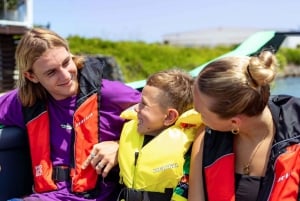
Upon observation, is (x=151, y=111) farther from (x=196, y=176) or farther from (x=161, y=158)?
(x=196, y=176)

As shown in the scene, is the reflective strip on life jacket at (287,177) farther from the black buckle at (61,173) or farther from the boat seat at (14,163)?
the boat seat at (14,163)

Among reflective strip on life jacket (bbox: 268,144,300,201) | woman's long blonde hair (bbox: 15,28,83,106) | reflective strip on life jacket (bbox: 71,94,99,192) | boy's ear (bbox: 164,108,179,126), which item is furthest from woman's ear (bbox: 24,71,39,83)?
reflective strip on life jacket (bbox: 268,144,300,201)

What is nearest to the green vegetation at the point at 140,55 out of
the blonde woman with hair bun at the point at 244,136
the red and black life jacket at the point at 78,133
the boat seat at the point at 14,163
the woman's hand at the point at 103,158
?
the boat seat at the point at 14,163

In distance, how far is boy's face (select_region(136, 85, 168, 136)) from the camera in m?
1.96

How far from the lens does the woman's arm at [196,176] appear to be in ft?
5.81

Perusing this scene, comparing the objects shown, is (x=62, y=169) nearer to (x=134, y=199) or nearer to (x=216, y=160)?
(x=134, y=199)

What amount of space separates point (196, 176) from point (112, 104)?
0.62 m

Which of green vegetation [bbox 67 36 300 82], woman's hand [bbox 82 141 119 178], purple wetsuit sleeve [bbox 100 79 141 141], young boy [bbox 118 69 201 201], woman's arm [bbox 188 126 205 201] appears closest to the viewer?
woman's arm [bbox 188 126 205 201]

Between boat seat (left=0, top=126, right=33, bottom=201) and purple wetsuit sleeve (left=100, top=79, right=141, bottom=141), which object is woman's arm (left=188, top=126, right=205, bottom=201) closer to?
purple wetsuit sleeve (left=100, top=79, right=141, bottom=141)

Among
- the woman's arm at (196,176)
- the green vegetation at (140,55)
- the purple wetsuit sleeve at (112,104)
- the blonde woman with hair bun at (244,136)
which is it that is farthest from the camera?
the green vegetation at (140,55)

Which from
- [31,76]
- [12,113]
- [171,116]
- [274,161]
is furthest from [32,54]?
[274,161]

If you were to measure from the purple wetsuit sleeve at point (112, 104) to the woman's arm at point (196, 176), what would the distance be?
1.70 ft

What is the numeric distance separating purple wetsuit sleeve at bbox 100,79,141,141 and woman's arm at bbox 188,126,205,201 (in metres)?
0.52

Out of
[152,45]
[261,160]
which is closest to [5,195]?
[261,160]
